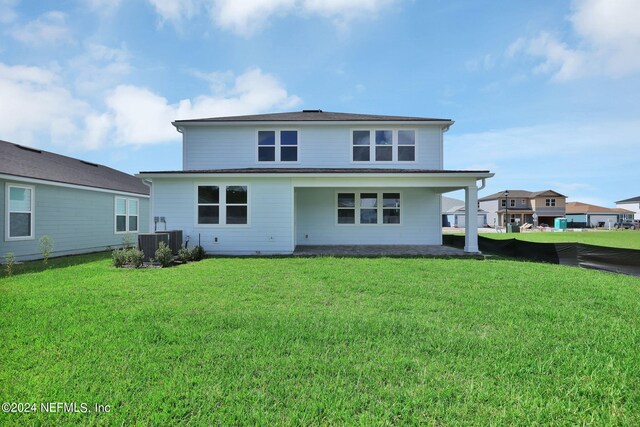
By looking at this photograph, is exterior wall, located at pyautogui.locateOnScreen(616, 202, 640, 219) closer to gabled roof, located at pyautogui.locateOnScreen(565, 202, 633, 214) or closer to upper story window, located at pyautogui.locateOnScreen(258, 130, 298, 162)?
gabled roof, located at pyautogui.locateOnScreen(565, 202, 633, 214)

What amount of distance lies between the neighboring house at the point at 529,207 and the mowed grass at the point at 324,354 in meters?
52.3

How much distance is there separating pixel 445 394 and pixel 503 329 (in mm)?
2018

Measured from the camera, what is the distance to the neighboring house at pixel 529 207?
4994 cm

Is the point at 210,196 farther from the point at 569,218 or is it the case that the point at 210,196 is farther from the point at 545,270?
the point at 569,218

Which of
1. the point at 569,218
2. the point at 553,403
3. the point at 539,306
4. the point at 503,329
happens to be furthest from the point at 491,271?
the point at 569,218

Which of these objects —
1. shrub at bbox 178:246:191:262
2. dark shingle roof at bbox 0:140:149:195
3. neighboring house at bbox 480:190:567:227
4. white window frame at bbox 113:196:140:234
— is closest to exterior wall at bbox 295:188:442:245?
shrub at bbox 178:246:191:262

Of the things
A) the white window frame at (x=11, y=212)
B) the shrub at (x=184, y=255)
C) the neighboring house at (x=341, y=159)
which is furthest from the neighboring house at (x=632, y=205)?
the white window frame at (x=11, y=212)

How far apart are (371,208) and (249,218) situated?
233 inches

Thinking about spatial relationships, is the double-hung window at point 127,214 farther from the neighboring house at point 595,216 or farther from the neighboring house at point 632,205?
the neighboring house at point 632,205

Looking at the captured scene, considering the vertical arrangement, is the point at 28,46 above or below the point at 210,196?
above

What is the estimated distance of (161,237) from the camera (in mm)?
9906

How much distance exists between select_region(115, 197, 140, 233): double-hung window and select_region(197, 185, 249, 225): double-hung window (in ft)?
20.3

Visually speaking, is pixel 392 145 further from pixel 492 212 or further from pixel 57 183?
pixel 492 212

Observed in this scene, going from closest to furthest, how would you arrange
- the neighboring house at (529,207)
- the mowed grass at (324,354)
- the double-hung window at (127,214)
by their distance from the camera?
the mowed grass at (324,354)
the double-hung window at (127,214)
the neighboring house at (529,207)
